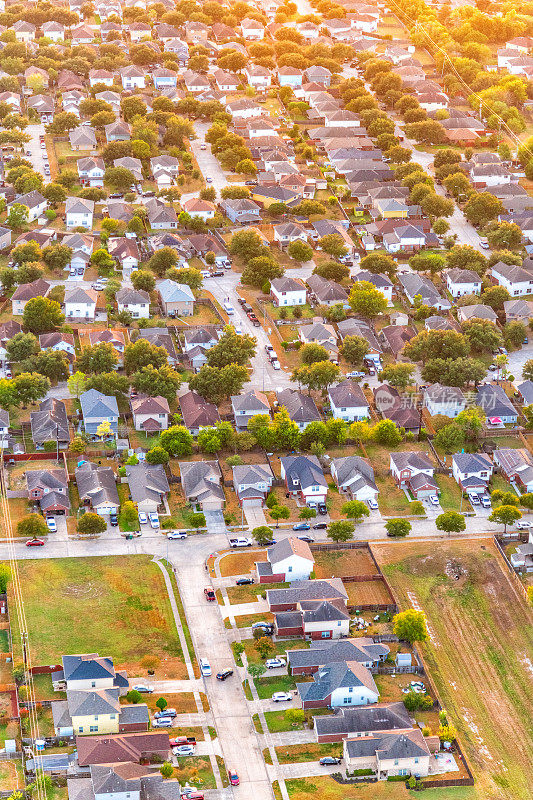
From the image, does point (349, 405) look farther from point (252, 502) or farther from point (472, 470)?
point (252, 502)

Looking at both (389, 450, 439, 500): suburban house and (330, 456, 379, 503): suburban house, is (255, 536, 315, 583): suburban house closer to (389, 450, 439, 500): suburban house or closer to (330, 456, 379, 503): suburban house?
(330, 456, 379, 503): suburban house

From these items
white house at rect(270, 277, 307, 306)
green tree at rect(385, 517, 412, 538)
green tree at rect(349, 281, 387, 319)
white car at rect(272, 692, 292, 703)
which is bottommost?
white house at rect(270, 277, 307, 306)

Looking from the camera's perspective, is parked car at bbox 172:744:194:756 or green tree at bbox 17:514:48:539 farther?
green tree at bbox 17:514:48:539

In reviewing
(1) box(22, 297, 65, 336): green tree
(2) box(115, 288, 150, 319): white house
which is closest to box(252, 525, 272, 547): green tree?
(1) box(22, 297, 65, 336): green tree

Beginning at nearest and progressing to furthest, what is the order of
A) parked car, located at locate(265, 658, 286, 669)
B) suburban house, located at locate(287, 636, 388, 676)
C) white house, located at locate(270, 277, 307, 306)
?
suburban house, located at locate(287, 636, 388, 676)
parked car, located at locate(265, 658, 286, 669)
white house, located at locate(270, 277, 307, 306)

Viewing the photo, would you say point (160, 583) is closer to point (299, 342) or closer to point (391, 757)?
point (391, 757)

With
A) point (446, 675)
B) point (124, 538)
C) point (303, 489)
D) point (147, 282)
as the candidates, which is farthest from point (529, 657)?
point (147, 282)
